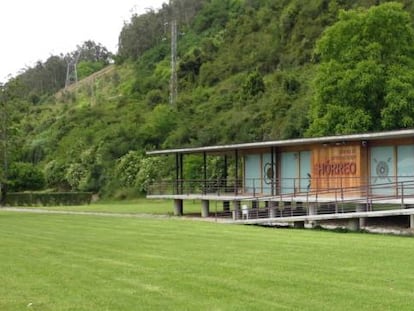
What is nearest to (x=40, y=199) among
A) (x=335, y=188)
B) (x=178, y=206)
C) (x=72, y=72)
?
(x=178, y=206)

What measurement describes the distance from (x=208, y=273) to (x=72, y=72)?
161122 millimetres

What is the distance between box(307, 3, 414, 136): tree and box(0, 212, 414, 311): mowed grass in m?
20.2

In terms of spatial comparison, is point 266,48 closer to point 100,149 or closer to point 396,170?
point 100,149

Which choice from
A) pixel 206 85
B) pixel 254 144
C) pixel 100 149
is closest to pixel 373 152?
pixel 254 144

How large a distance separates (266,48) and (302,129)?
104 ft

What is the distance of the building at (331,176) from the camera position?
2677cm

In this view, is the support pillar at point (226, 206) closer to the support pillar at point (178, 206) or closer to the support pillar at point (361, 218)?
the support pillar at point (178, 206)

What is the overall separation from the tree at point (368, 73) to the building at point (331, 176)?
25.1ft

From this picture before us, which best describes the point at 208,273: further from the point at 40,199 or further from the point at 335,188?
the point at 40,199

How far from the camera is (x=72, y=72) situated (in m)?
170

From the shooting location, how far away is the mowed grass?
11.0 metres

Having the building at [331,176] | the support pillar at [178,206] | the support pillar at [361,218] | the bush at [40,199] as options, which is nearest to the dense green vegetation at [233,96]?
the bush at [40,199]

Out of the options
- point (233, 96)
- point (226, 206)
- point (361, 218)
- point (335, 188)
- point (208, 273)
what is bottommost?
point (208, 273)

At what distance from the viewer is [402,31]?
139 feet
